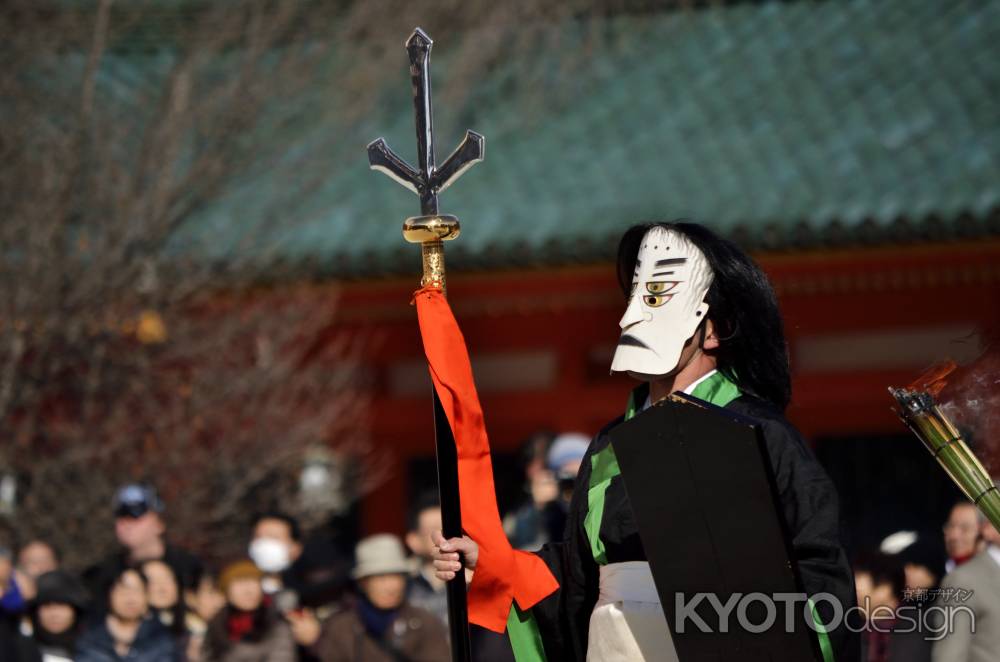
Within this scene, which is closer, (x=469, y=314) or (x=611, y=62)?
(x=469, y=314)

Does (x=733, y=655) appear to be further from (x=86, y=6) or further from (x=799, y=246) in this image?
(x=86, y=6)

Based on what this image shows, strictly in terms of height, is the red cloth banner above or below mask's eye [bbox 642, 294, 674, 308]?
below

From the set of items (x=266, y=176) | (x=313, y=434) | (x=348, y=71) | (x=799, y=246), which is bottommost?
(x=313, y=434)

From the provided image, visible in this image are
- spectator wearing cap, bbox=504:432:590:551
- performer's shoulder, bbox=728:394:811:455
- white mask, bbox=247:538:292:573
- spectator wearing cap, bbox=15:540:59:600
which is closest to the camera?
performer's shoulder, bbox=728:394:811:455

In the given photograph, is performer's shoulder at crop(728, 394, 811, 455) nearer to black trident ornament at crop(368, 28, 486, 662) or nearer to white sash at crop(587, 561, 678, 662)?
white sash at crop(587, 561, 678, 662)

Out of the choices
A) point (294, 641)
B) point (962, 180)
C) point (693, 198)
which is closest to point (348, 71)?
point (693, 198)

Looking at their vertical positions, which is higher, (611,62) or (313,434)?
(611,62)

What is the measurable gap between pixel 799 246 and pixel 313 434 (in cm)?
282

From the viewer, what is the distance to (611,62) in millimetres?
10508

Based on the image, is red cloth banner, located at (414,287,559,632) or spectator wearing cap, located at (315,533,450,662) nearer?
red cloth banner, located at (414,287,559,632)

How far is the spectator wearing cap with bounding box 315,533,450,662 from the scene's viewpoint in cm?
626

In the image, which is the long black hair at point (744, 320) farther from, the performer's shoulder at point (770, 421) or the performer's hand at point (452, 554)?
the performer's hand at point (452, 554)

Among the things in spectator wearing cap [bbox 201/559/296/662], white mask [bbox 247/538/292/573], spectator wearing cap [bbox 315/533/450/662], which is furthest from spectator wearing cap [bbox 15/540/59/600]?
spectator wearing cap [bbox 315/533/450/662]

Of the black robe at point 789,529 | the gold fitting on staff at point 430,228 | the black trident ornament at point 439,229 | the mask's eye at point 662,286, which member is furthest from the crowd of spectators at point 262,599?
the gold fitting on staff at point 430,228
